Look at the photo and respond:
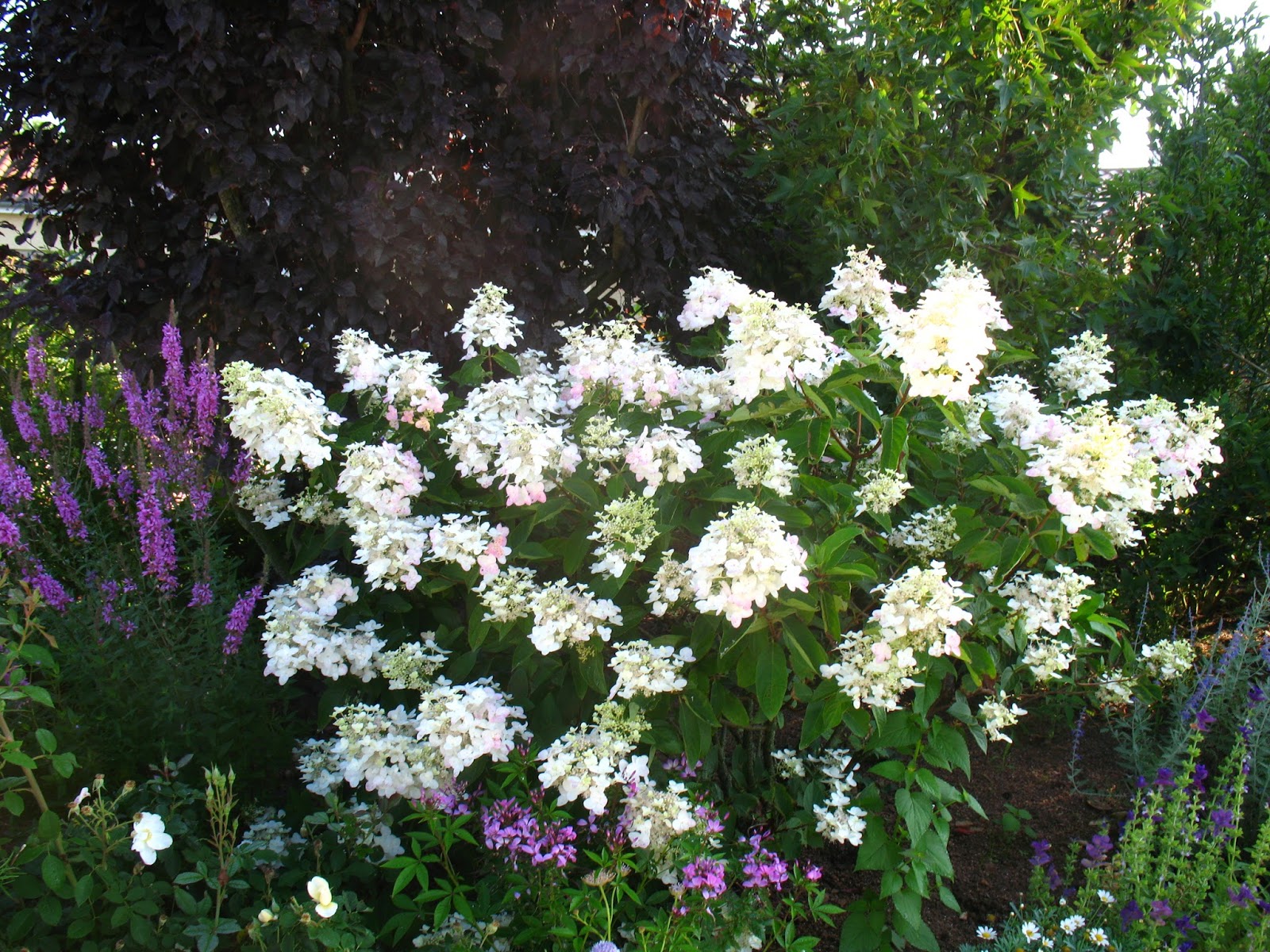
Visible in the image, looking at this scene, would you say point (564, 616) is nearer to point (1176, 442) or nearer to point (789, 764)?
point (789, 764)

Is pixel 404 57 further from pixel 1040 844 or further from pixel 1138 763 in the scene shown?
pixel 1138 763

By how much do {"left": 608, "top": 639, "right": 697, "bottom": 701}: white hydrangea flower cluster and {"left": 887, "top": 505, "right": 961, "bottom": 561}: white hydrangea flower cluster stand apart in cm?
68

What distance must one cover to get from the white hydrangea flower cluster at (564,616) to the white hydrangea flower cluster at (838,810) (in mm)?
726

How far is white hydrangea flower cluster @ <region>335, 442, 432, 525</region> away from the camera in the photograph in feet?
6.88

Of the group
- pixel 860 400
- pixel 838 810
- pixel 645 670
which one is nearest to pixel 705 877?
pixel 645 670

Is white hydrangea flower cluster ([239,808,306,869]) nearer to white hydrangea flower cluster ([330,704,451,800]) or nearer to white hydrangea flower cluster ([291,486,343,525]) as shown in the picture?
white hydrangea flower cluster ([330,704,451,800])

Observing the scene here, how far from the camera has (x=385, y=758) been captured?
1.98 metres

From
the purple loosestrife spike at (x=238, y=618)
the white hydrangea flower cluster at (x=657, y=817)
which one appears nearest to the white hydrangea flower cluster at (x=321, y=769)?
the purple loosestrife spike at (x=238, y=618)

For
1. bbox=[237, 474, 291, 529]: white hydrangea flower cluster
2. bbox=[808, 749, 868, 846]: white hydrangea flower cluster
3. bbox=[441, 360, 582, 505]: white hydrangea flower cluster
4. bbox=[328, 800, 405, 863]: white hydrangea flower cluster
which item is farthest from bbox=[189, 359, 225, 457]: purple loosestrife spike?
bbox=[808, 749, 868, 846]: white hydrangea flower cluster

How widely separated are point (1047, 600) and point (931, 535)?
0.31 metres

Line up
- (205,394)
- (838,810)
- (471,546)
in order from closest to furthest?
(471,546), (838,810), (205,394)

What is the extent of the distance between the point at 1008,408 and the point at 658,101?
1675mm

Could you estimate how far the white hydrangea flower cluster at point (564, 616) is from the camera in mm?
1936

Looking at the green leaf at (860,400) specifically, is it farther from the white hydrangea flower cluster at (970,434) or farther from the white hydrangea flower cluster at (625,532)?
the white hydrangea flower cluster at (625,532)
